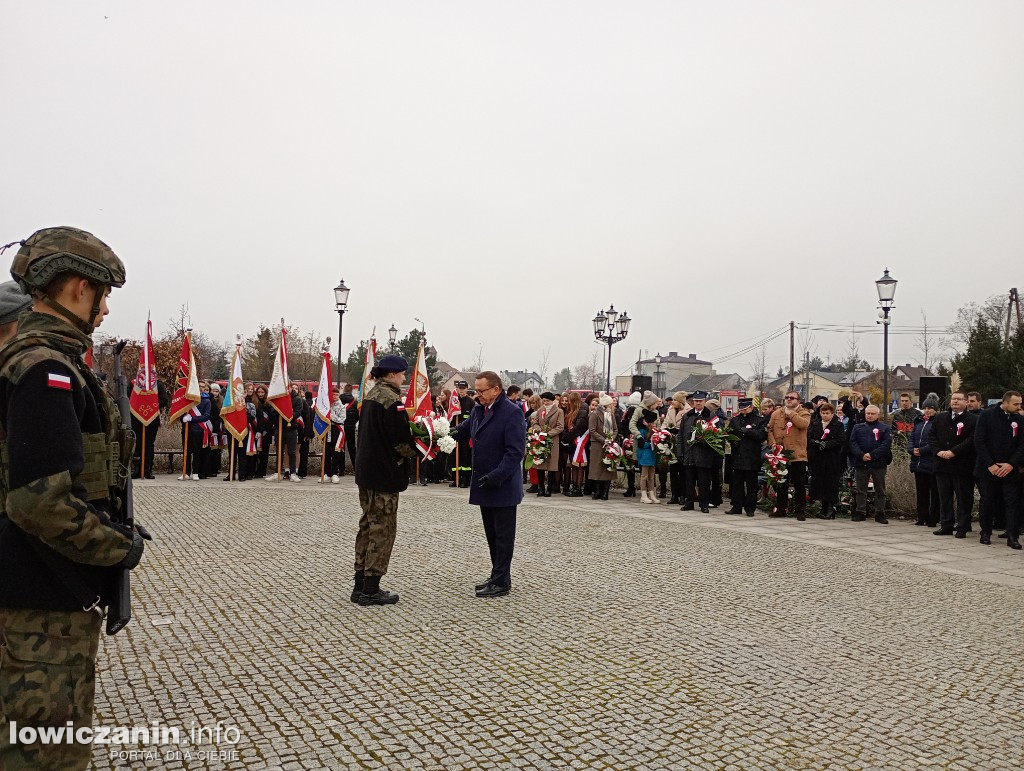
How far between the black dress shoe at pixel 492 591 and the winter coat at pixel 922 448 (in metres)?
8.44

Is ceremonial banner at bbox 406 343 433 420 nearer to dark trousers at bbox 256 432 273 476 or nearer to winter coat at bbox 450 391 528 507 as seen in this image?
dark trousers at bbox 256 432 273 476

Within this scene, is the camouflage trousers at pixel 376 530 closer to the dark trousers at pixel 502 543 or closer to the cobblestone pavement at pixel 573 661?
the cobblestone pavement at pixel 573 661

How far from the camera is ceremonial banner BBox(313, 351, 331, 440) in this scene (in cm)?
1788

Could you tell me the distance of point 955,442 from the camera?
11.8 metres

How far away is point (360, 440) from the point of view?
6945mm

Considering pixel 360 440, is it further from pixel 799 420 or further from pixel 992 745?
pixel 799 420

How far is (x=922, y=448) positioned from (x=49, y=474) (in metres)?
13.0

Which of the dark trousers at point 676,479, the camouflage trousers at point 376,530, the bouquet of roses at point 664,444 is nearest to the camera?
the camouflage trousers at point 376,530

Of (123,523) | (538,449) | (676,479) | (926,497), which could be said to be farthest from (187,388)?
(123,523)

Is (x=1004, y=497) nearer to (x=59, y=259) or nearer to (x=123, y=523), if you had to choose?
(x=123, y=523)

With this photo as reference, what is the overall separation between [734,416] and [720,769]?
10842mm

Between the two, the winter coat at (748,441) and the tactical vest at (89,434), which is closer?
the tactical vest at (89,434)

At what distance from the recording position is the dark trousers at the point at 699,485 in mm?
13891

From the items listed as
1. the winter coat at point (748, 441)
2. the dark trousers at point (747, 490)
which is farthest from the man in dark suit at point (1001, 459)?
the dark trousers at point (747, 490)
